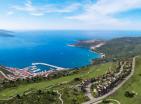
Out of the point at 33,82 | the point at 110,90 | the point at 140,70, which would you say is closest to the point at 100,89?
the point at 110,90

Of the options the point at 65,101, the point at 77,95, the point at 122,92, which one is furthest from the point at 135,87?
the point at 65,101

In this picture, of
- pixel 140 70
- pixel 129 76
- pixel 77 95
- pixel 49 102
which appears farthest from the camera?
pixel 140 70

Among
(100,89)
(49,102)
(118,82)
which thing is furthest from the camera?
(118,82)

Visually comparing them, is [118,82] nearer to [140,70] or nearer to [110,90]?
[110,90]

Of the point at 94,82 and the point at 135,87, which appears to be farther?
the point at 94,82

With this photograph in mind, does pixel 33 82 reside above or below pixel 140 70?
below

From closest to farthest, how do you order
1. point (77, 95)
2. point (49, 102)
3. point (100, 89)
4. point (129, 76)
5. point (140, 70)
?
1. point (49, 102)
2. point (77, 95)
3. point (100, 89)
4. point (129, 76)
5. point (140, 70)

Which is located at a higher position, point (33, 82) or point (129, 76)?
point (129, 76)

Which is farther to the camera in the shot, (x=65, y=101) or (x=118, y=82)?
(x=118, y=82)

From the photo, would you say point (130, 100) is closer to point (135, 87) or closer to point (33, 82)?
point (135, 87)
